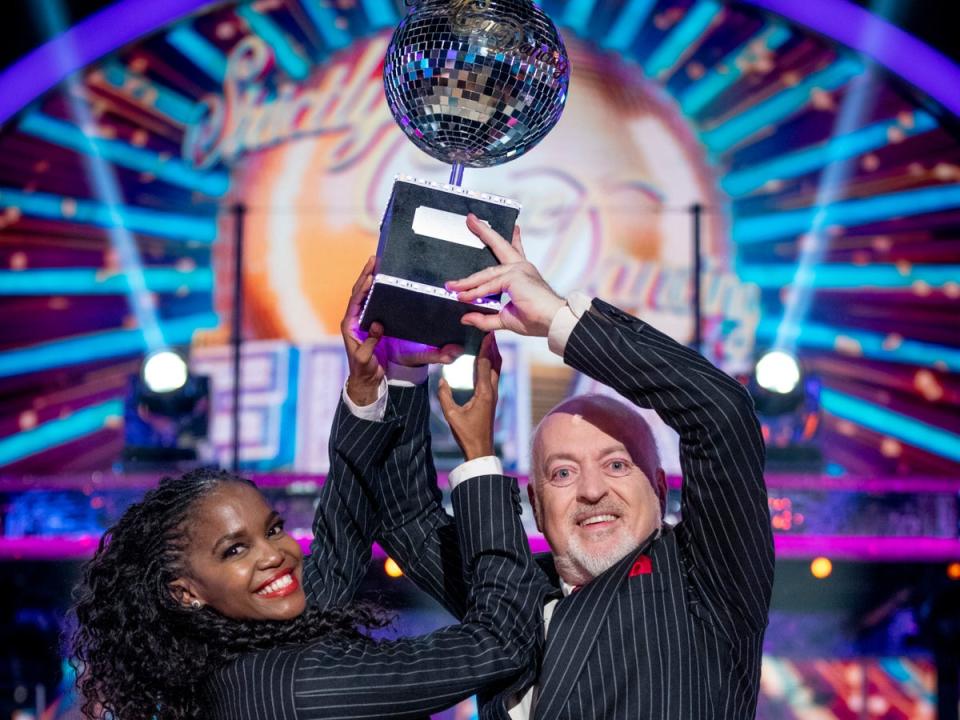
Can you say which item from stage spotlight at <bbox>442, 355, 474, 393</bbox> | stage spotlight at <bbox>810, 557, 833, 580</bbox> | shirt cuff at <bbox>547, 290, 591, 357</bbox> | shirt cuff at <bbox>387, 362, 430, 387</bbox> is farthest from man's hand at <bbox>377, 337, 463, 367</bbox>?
stage spotlight at <bbox>442, 355, 474, 393</bbox>

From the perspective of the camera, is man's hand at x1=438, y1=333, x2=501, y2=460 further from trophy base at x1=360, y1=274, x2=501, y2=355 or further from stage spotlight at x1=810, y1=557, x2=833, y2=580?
stage spotlight at x1=810, y1=557, x2=833, y2=580

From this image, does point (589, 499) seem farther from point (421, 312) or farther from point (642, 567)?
point (421, 312)

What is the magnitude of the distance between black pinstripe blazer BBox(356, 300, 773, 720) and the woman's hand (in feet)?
1.14

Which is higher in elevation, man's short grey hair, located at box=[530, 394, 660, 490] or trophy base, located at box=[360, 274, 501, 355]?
trophy base, located at box=[360, 274, 501, 355]

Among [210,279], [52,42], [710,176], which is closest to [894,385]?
[710,176]

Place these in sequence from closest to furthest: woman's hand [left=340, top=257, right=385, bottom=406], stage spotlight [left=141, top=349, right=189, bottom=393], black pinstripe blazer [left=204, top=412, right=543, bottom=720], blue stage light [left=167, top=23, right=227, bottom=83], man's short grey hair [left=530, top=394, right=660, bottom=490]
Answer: black pinstripe blazer [left=204, top=412, right=543, bottom=720] → woman's hand [left=340, top=257, right=385, bottom=406] → man's short grey hair [left=530, top=394, right=660, bottom=490] → stage spotlight [left=141, top=349, right=189, bottom=393] → blue stage light [left=167, top=23, right=227, bottom=83]

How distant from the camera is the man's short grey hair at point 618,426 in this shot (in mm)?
1958

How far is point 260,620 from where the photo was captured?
1.76 meters

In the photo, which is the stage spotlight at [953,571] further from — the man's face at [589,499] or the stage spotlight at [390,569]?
the stage spotlight at [390,569]

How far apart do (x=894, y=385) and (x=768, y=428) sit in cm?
129

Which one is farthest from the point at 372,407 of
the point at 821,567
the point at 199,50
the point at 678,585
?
the point at 199,50

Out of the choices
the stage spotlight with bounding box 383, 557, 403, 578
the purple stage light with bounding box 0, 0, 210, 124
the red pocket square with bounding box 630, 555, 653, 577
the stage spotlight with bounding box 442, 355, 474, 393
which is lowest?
the stage spotlight with bounding box 383, 557, 403, 578

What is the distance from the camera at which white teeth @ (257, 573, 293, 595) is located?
1763 millimetres

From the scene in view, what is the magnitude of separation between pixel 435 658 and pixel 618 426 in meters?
0.54
